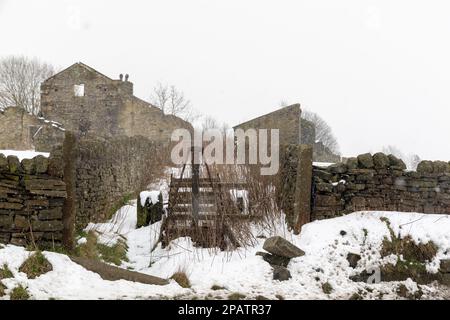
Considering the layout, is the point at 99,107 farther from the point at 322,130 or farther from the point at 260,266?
the point at 322,130

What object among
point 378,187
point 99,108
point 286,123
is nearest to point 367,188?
point 378,187

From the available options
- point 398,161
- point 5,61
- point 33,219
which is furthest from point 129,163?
point 5,61

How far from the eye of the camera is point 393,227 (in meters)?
6.34

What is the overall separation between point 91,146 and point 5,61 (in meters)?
35.3

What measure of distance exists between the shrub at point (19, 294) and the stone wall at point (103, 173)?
1837 millimetres

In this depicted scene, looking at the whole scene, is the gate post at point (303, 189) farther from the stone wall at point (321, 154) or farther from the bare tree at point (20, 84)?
the bare tree at point (20, 84)

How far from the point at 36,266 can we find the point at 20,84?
1423 inches

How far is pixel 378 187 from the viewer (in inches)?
269

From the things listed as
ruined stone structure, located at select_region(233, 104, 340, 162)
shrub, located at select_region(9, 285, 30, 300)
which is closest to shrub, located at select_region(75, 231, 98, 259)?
shrub, located at select_region(9, 285, 30, 300)

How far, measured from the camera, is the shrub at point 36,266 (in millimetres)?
4680

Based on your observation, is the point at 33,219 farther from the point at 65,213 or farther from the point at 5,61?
the point at 5,61

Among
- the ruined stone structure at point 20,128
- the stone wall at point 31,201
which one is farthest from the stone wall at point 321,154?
the stone wall at point 31,201

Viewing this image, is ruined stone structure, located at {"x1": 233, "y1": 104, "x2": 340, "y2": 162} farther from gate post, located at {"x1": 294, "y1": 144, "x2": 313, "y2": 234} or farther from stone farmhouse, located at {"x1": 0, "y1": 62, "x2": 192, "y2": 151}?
stone farmhouse, located at {"x1": 0, "y1": 62, "x2": 192, "y2": 151}

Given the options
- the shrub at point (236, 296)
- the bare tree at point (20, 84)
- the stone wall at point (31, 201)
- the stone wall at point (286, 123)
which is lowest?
the shrub at point (236, 296)
